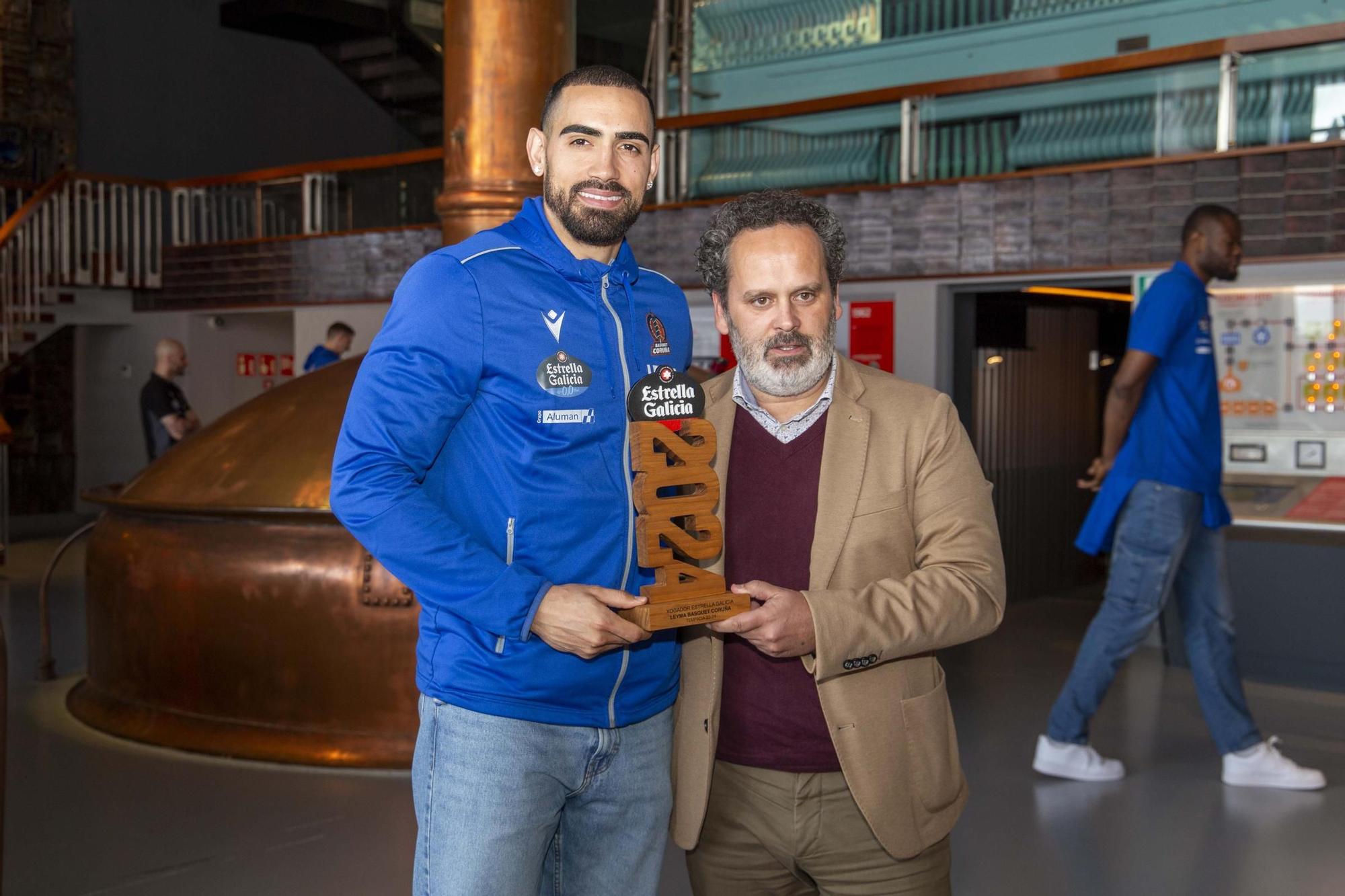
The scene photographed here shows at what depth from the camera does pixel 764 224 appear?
182 cm

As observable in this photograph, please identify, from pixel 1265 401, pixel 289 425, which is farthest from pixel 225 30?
pixel 1265 401

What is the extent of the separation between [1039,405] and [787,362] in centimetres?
702

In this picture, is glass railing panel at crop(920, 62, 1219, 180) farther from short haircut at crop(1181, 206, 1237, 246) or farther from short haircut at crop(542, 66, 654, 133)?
short haircut at crop(542, 66, 654, 133)

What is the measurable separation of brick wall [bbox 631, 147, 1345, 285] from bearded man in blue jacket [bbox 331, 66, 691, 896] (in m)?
5.33

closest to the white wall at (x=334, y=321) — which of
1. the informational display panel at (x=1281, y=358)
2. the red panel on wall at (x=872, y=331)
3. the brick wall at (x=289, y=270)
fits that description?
the brick wall at (x=289, y=270)

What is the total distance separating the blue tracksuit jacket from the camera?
69.1 inches

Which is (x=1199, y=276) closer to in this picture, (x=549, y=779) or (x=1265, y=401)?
(x=1265, y=401)

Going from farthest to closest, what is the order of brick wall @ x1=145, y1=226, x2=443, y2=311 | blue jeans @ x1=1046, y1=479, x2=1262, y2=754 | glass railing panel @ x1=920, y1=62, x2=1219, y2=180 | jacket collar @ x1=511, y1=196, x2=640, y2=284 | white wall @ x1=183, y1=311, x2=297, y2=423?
white wall @ x1=183, y1=311, x2=297, y2=423
brick wall @ x1=145, y1=226, x2=443, y2=311
glass railing panel @ x1=920, y1=62, x2=1219, y2=180
blue jeans @ x1=1046, y1=479, x2=1262, y2=754
jacket collar @ x1=511, y1=196, x2=640, y2=284

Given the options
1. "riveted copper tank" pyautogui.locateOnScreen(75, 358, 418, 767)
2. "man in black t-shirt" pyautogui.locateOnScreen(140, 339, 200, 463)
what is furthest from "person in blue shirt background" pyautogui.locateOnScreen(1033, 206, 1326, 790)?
"man in black t-shirt" pyautogui.locateOnScreen(140, 339, 200, 463)

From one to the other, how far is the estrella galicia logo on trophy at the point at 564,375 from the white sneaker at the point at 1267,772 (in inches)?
133

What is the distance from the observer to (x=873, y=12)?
10.1 m

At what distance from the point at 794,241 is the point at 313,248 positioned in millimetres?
9995

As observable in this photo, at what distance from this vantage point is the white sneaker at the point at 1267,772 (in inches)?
168

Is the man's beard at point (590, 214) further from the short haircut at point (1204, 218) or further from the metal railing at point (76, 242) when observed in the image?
the metal railing at point (76, 242)
